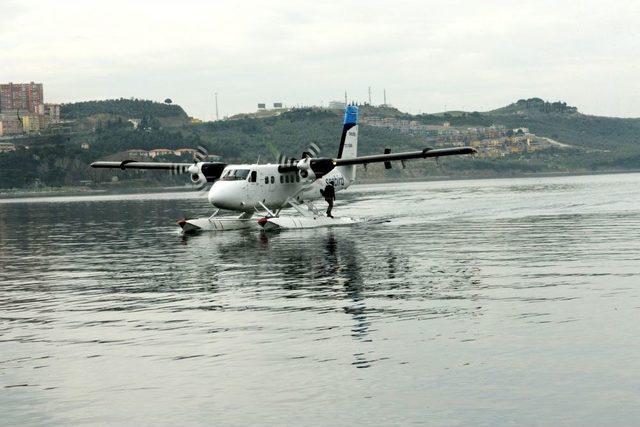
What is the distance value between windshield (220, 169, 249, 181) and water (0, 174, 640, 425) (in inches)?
478

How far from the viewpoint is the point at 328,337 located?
15555 millimetres

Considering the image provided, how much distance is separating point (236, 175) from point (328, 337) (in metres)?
28.6

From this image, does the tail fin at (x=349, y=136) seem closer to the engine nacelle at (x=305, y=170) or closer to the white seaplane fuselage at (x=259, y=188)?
the white seaplane fuselage at (x=259, y=188)

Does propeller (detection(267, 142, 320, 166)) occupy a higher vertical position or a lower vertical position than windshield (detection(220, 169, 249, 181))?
higher

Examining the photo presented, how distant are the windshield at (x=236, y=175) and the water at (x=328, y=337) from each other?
12142 millimetres

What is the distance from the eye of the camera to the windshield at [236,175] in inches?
1715

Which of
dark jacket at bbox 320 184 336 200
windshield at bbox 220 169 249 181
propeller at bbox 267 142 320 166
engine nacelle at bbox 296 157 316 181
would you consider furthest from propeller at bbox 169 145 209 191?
dark jacket at bbox 320 184 336 200

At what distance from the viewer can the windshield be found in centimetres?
4356

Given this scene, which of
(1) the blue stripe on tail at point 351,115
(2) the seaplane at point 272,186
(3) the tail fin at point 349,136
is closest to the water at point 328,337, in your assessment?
(2) the seaplane at point 272,186

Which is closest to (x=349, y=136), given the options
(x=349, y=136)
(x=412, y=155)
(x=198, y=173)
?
(x=349, y=136)

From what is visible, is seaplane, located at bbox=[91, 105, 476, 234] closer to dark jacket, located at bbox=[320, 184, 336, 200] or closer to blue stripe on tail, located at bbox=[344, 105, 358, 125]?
dark jacket, located at bbox=[320, 184, 336, 200]

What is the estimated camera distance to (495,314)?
1730 centimetres

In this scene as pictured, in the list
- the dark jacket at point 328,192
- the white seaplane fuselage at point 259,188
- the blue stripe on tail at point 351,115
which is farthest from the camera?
the blue stripe on tail at point 351,115

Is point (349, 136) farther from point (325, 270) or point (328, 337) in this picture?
point (328, 337)
